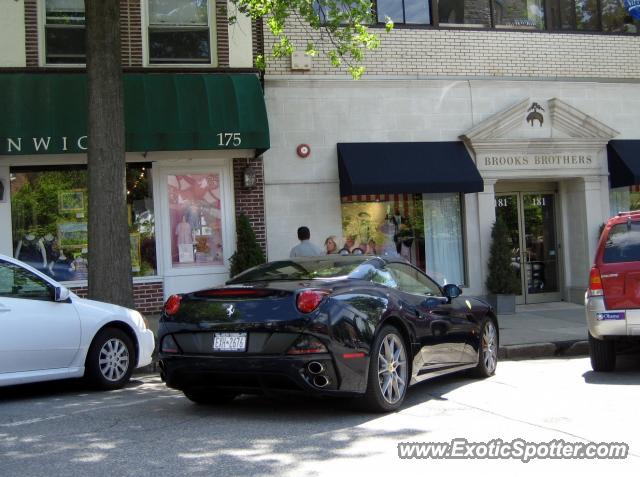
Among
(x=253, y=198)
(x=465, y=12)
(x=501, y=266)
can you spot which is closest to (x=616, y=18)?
(x=465, y=12)

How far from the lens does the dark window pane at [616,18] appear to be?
16.4 metres

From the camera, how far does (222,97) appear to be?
42.4ft

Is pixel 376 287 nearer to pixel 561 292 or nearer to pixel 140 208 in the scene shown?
pixel 140 208

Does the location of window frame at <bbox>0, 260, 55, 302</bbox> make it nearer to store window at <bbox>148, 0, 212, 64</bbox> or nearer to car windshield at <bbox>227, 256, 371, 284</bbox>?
car windshield at <bbox>227, 256, 371, 284</bbox>

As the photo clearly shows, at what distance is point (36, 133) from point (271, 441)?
8.24 metres

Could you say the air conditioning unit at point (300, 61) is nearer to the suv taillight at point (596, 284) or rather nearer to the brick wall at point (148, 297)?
the brick wall at point (148, 297)

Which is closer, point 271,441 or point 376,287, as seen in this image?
point 271,441

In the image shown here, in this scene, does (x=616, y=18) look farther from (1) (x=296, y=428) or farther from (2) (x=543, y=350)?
(1) (x=296, y=428)

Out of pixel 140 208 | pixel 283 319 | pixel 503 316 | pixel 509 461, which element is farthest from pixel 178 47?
pixel 509 461

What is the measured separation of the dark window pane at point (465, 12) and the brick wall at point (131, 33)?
5.91 meters

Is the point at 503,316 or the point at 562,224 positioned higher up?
the point at 562,224

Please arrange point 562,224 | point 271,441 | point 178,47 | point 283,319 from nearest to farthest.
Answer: point 271,441 → point 283,319 → point 178,47 → point 562,224

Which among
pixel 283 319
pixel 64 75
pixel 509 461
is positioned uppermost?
pixel 64 75

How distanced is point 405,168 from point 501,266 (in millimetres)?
2606
